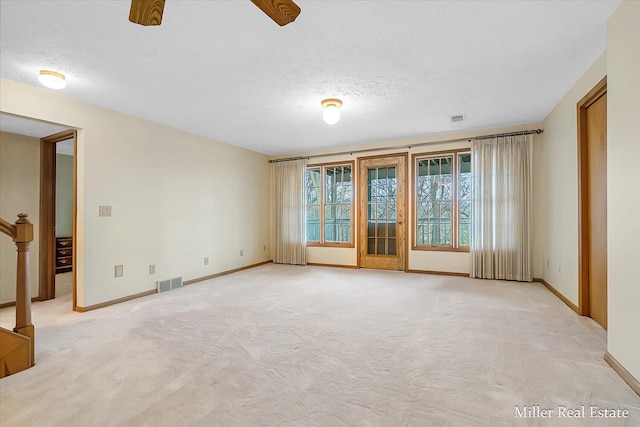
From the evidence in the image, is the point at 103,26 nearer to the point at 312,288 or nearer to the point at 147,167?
the point at 147,167

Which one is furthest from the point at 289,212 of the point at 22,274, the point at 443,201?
the point at 22,274

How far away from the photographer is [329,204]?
22.2 feet

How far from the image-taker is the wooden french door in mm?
5969

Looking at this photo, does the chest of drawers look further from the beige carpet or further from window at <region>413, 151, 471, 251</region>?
window at <region>413, 151, 471, 251</region>

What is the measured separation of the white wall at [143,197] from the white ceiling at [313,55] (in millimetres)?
292

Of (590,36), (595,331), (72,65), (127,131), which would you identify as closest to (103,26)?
(72,65)

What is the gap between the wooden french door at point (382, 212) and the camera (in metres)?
5.97

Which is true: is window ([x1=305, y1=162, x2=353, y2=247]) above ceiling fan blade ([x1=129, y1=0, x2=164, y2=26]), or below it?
below

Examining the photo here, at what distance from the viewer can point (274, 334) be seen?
2895mm

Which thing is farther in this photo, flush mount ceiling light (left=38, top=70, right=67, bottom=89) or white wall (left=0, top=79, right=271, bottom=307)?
white wall (left=0, top=79, right=271, bottom=307)

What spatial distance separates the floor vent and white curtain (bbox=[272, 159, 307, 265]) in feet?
8.17

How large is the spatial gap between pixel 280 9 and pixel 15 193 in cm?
477

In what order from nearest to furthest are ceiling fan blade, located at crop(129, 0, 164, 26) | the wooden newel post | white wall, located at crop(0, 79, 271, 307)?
ceiling fan blade, located at crop(129, 0, 164, 26) → the wooden newel post → white wall, located at crop(0, 79, 271, 307)

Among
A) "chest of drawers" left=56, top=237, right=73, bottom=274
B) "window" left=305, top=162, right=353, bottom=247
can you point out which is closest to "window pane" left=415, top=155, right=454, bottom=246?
"window" left=305, top=162, right=353, bottom=247
